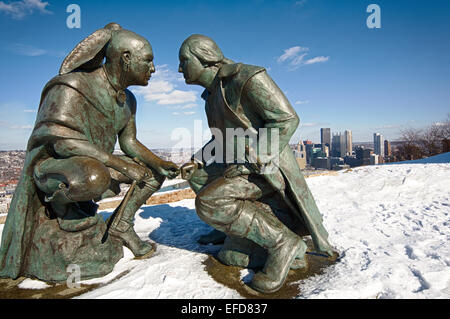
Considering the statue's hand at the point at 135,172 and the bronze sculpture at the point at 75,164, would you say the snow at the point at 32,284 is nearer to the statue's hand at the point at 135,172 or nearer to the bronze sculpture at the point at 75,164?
the bronze sculpture at the point at 75,164

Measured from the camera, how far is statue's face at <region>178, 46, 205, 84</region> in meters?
2.65

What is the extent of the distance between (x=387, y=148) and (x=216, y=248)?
51.3 metres

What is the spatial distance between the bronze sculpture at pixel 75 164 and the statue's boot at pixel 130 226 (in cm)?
21

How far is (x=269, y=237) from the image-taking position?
8.45 ft

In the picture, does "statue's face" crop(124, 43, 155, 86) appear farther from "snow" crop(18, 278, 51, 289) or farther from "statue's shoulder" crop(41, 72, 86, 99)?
"snow" crop(18, 278, 51, 289)

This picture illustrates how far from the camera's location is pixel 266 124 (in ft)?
8.18

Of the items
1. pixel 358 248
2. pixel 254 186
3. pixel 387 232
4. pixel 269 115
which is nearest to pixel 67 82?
pixel 269 115

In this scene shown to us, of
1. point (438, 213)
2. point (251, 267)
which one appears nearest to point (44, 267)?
point (251, 267)

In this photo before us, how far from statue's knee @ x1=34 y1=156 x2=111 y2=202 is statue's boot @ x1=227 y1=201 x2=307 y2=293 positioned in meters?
1.17

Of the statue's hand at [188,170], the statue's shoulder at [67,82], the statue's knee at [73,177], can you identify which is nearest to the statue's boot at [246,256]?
the statue's hand at [188,170]

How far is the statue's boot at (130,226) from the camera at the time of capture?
309cm

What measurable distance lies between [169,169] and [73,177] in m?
0.91

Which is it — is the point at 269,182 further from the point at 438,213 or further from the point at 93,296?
the point at 438,213

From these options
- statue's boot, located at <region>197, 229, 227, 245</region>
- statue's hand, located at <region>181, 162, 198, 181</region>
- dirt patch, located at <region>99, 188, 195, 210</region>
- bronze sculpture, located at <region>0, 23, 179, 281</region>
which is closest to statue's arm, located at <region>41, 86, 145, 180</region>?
bronze sculpture, located at <region>0, 23, 179, 281</region>
